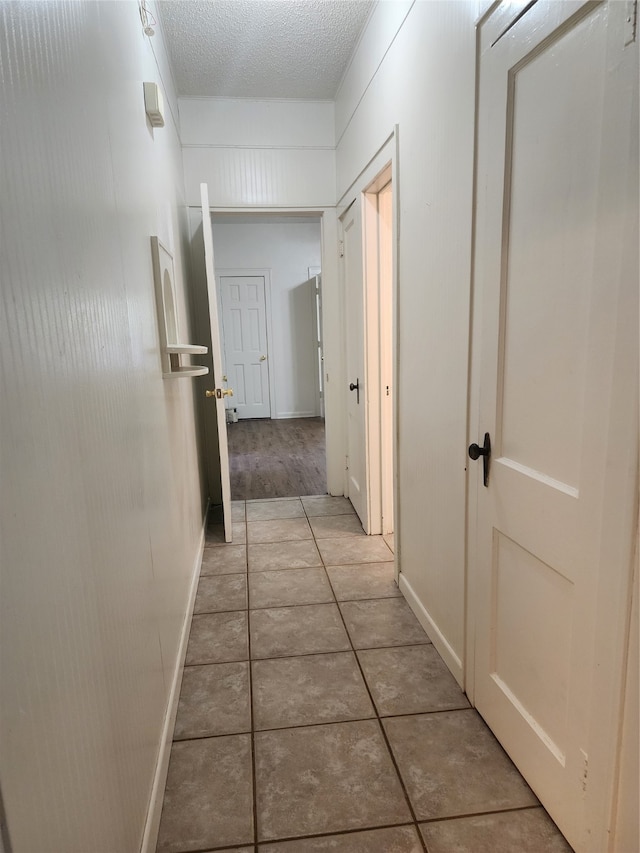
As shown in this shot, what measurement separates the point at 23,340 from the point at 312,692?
167 cm

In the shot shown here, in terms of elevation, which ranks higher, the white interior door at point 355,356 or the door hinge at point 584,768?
the white interior door at point 355,356

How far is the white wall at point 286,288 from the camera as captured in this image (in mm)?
7184

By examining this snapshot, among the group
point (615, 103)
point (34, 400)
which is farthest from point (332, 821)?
point (615, 103)

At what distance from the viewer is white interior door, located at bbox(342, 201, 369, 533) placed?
3.18 meters

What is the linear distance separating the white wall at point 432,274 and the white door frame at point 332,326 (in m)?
1.11

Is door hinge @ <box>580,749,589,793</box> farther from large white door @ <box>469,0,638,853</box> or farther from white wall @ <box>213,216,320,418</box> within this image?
white wall @ <box>213,216,320,418</box>

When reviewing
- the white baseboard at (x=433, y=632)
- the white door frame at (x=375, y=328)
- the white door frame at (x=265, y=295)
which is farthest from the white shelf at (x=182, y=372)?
the white door frame at (x=265, y=295)

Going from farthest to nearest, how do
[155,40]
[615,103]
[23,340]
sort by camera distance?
[155,40] < [615,103] < [23,340]

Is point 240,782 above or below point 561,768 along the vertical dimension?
below

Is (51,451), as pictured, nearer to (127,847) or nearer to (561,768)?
(127,847)

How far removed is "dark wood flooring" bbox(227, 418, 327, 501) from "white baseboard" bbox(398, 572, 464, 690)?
1.76m

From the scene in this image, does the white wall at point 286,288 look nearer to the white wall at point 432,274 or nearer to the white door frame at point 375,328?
the white door frame at point 375,328

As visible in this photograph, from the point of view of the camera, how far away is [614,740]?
108cm

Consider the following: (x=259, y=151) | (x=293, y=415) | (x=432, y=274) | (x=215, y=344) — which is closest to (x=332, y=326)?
(x=215, y=344)
